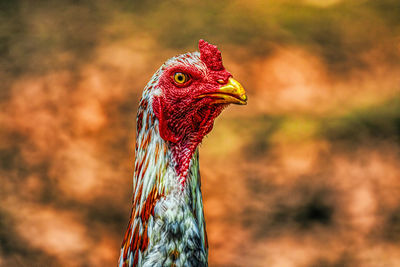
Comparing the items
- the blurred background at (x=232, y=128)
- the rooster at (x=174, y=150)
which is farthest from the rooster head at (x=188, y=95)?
the blurred background at (x=232, y=128)

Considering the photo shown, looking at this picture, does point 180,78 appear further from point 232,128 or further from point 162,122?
point 232,128

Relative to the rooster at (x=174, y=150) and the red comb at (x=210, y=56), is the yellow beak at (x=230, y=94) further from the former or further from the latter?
the red comb at (x=210, y=56)

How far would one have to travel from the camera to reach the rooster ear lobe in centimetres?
292

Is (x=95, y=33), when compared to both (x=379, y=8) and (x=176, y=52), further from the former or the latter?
(x=379, y=8)

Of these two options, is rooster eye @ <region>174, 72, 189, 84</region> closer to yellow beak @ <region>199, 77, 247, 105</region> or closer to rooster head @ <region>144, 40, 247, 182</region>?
rooster head @ <region>144, 40, 247, 182</region>

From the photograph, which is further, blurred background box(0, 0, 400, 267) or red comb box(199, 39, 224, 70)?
blurred background box(0, 0, 400, 267)

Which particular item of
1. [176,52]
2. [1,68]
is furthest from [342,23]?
[1,68]

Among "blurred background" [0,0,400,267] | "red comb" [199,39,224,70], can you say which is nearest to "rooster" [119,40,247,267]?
"red comb" [199,39,224,70]

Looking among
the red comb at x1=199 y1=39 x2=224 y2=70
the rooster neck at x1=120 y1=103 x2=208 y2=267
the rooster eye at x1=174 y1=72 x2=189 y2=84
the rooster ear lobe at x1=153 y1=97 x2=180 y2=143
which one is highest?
the red comb at x1=199 y1=39 x2=224 y2=70

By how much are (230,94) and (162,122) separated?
14.1 inches

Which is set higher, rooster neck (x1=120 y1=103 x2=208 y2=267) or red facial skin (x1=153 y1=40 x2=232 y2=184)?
red facial skin (x1=153 y1=40 x2=232 y2=184)

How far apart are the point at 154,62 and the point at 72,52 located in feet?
2.61

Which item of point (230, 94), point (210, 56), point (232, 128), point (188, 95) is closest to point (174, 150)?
point (188, 95)

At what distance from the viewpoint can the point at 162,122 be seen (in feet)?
9.57
